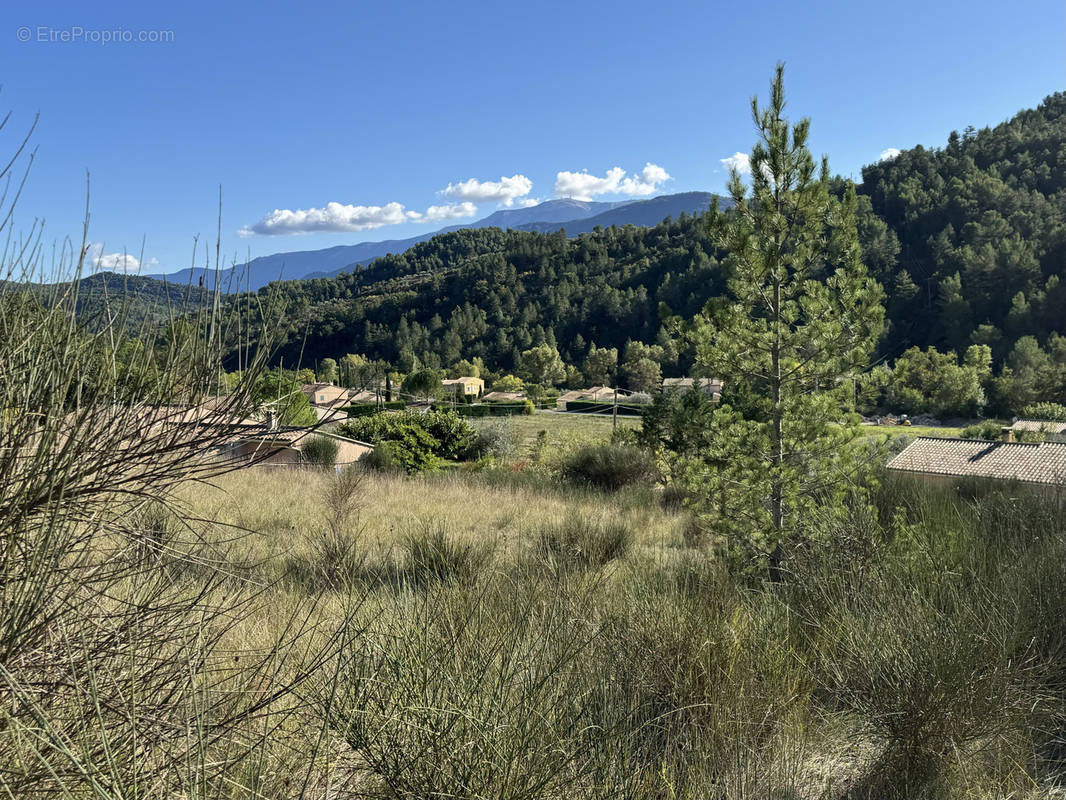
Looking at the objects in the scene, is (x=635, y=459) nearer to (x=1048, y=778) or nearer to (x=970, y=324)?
(x=1048, y=778)

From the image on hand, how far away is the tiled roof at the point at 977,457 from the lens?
2000 cm

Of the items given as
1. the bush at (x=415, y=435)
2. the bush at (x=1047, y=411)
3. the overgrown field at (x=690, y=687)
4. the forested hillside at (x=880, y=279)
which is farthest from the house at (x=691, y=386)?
the bush at (x=1047, y=411)

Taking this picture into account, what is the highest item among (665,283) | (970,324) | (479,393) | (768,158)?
(665,283)

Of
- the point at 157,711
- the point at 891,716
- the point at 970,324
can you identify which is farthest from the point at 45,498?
the point at 970,324

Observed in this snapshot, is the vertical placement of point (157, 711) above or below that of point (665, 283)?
below

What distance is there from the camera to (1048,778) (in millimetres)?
2529

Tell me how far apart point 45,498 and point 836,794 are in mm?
2942

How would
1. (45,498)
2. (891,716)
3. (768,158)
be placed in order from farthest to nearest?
(768,158) → (891,716) → (45,498)

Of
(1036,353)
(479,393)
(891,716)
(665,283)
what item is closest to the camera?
(891,716)

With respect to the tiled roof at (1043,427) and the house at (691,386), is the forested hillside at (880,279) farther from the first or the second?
the tiled roof at (1043,427)

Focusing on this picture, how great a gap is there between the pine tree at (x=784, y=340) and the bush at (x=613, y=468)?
330 inches

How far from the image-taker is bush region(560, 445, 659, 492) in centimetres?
1478

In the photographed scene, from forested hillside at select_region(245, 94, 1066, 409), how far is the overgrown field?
55358 millimetres

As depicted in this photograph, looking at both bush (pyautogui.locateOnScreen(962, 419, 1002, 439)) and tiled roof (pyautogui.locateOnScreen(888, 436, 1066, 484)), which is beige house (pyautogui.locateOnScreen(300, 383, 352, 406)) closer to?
tiled roof (pyautogui.locateOnScreen(888, 436, 1066, 484))
